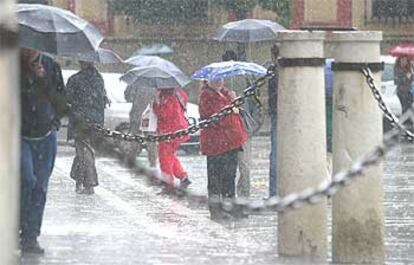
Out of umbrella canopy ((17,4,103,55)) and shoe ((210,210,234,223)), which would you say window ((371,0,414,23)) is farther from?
umbrella canopy ((17,4,103,55))

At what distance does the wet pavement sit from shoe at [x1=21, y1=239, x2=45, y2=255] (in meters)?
0.09

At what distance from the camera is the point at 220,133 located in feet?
46.5

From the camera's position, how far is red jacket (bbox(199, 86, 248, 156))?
46.4 ft

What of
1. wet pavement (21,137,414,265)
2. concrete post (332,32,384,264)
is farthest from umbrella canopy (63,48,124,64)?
concrete post (332,32,384,264)

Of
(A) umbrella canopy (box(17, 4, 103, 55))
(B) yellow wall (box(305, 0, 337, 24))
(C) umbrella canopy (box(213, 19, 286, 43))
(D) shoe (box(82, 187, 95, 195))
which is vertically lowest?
(D) shoe (box(82, 187, 95, 195))

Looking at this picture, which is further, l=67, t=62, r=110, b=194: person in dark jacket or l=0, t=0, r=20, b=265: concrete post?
l=67, t=62, r=110, b=194: person in dark jacket

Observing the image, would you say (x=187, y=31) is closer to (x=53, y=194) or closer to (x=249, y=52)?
(x=249, y=52)

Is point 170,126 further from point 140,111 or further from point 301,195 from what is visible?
A: point 301,195

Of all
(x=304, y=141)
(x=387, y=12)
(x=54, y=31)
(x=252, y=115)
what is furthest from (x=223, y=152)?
(x=387, y=12)

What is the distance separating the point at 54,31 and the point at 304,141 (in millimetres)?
3510

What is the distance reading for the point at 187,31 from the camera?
42.8 m

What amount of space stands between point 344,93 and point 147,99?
1074cm

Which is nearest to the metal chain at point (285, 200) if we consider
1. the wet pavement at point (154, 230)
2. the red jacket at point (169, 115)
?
the wet pavement at point (154, 230)

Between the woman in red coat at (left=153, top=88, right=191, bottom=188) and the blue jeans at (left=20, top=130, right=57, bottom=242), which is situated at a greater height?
the blue jeans at (left=20, top=130, right=57, bottom=242)
